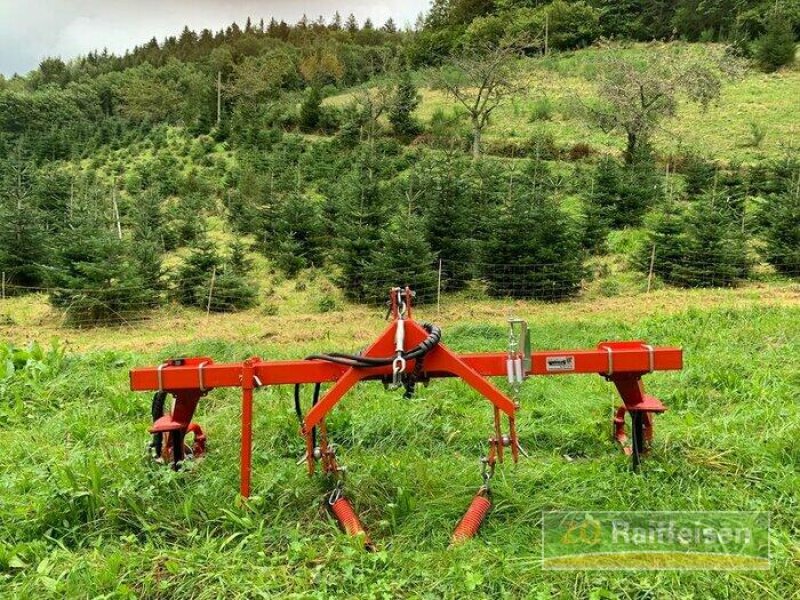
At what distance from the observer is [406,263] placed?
1078 cm

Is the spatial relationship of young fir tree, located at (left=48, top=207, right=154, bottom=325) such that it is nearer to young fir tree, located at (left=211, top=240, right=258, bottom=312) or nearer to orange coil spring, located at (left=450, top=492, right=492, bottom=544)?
young fir tree, located at (left=211, top=240, right=258, bottom=312)

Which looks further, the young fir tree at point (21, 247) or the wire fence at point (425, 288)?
the young fir tree at point (21, 247)

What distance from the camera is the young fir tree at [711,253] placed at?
1084cm

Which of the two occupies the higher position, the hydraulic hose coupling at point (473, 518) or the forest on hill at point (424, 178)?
the forest on hill at point (424, 178)

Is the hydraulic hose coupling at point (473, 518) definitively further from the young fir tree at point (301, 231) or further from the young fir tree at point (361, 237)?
the young fir tree at point (301, 231)

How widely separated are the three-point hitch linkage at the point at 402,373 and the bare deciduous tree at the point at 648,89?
17757 millimetres

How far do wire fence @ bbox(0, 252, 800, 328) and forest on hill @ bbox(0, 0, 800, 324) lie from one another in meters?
0.05

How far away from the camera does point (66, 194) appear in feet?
75.6

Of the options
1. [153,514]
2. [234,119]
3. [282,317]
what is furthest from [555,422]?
[234,119]

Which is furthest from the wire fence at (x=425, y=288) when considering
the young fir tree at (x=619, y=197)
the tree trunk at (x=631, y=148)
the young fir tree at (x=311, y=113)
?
the young fir tree at (x=311, y=113)

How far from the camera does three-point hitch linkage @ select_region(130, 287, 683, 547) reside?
2.60 metres

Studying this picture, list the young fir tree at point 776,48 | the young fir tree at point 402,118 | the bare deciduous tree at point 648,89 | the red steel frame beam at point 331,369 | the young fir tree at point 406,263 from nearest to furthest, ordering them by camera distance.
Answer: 1. the red steel frame beam at point 331,369
2. the young fir tree at point 406,263
3. the bare deciduous tree at point 648,89
4. the young fir tree at point 402,118
5. the young fir tree at point 776,48

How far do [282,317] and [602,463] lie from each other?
26.1 feet

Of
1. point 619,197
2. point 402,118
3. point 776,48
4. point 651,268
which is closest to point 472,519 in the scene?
point 651,268
